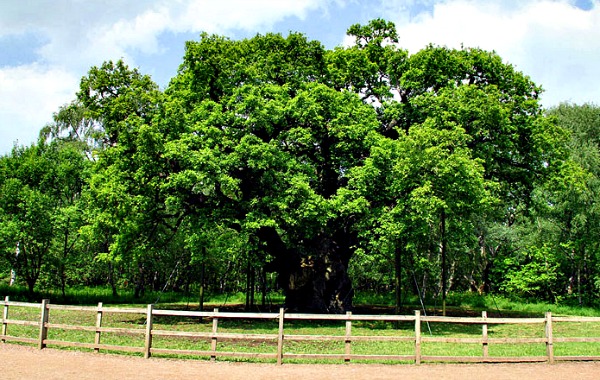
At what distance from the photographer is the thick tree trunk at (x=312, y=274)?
2547cm

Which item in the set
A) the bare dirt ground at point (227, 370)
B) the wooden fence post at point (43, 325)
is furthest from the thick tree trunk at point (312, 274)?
the bare dirt ground at point (227, 370)

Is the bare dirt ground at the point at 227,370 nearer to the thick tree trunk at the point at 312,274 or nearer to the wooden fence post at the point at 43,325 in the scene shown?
the wooden fence post at the point at 43,325

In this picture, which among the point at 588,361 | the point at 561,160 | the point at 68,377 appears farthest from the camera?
the point at 561,160

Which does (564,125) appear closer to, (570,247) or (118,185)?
(570,247)

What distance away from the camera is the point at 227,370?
37.4 feet

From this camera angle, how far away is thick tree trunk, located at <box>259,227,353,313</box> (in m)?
25.5

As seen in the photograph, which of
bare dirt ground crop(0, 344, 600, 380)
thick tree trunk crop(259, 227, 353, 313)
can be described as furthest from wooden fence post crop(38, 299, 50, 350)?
thick tree trunk crop(259, 227, 353, 313)

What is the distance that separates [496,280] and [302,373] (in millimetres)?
37621

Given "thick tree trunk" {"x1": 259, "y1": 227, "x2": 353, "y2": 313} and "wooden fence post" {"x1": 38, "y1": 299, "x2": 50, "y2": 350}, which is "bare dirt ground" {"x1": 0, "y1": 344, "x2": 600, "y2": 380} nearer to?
"wooden fence post" {"x1": 38, "y1": 299, "x2": 50, "y2": 350}

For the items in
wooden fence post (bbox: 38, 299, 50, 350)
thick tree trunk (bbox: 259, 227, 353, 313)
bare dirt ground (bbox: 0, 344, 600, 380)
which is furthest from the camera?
thick tree trunk (bbox: 259, 227, 353, 313)

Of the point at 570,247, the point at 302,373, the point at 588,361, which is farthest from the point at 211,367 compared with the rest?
the point at 570,247

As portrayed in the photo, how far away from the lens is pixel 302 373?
1130cm

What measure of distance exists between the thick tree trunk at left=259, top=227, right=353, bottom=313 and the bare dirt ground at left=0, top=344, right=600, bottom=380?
13101 mm

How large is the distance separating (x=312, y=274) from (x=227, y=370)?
1446 cm
